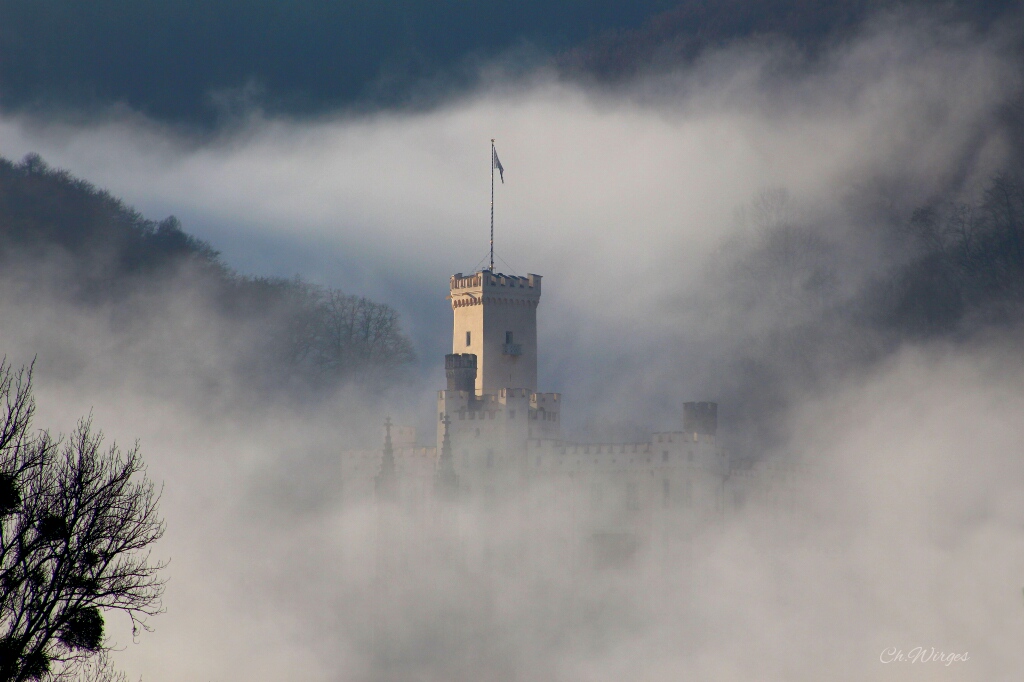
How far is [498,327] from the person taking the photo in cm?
8525

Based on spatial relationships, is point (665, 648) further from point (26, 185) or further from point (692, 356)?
point (26, 185)

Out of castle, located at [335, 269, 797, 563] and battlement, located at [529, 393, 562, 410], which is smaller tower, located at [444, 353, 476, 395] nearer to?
castle, located at [335, 269, 797, 563]

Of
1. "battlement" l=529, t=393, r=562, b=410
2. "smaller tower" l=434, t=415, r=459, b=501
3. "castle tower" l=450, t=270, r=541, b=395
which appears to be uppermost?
"castle tower" l=450, t=270, r=541, b=395

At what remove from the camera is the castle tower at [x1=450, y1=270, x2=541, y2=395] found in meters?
84.8

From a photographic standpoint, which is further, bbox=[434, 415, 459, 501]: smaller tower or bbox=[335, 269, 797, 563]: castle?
bbox=[434, 415, 459, 501]: smaller tower

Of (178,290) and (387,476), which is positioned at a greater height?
(178,290)

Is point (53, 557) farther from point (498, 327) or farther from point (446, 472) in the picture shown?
point (498, 327)

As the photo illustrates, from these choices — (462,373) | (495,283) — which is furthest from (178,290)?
(462,373)

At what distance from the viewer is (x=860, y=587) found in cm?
8400

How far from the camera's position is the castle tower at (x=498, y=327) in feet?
278

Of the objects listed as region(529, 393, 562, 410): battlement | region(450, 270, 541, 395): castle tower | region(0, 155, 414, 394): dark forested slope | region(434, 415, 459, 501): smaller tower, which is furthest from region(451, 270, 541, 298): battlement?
region(0, 155, 414, 394): dark forested slope

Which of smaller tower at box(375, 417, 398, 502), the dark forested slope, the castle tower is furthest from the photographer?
the dark forested slope

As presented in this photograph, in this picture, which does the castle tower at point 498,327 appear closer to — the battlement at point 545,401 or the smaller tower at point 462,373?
the battlement at point 545,401

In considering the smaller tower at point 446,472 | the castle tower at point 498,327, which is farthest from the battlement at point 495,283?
the smaller tower at point 446,472
